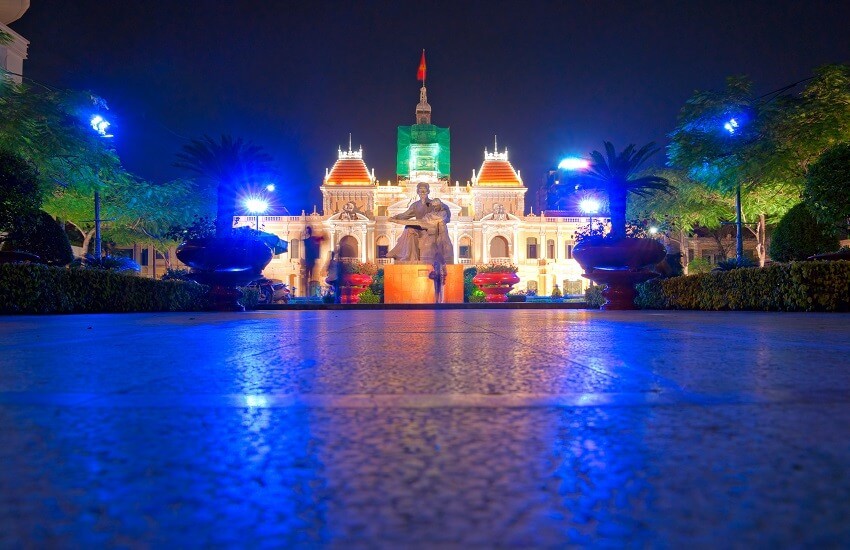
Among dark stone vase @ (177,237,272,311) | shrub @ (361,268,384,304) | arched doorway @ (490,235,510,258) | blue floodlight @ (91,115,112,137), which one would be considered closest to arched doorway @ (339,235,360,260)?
arched doorway @ (490,235,510,258)

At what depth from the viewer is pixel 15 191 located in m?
12.7

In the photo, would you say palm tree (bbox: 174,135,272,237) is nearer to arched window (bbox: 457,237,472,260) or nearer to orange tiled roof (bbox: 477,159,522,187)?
arched window (bbox: 457,237,472,260)

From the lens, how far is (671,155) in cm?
2288

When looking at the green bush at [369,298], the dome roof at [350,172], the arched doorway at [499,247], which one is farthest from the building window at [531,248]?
the green bush at [369,298]

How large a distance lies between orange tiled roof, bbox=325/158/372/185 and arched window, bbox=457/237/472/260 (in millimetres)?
13028

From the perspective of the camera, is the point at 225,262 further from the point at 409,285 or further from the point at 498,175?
the point at 498,175

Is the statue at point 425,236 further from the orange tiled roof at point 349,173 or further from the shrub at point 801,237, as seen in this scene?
the orange tiled roof at point 349,173

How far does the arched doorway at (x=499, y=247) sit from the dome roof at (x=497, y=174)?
24.3ft

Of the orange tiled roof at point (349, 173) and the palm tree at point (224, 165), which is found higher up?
the orange tiled roof at point (349, 173)

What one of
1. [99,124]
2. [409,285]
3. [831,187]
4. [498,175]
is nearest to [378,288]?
[409,285]

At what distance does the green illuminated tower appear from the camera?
231 feet

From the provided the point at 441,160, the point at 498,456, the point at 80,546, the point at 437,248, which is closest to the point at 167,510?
the point at 80,546

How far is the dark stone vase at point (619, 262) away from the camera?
11922mm

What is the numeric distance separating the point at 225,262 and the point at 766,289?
8.64 m
